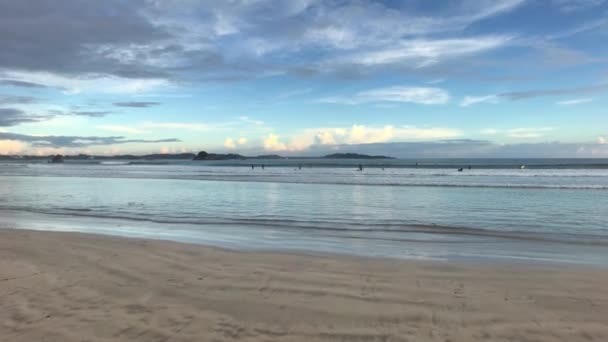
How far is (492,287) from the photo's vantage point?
19.9ft

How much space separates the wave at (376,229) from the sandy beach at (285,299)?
296 cm

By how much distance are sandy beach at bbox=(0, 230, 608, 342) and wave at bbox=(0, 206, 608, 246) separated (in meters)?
2.96

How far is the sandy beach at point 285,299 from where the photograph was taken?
4418 millimetres

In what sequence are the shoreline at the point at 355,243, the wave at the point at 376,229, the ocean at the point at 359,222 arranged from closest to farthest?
1. the shoreline at the point at 355,243
2. the ocean at the point at 359,222
3. the wave at the point at 376,229

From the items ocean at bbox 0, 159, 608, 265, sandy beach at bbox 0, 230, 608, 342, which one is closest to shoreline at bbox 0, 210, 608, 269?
ocean at bbox 0, 159, 608, 265

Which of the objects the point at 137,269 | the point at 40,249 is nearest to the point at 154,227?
the point at 40,249

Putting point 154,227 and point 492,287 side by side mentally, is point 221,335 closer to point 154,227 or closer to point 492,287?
point 492,287

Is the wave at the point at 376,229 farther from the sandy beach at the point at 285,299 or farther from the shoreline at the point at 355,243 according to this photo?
the sandy beach at the point at 285,299

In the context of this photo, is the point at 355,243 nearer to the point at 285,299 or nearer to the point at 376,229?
the point at 376,229

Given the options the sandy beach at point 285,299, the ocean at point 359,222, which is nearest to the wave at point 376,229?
the ocean at point 359,222

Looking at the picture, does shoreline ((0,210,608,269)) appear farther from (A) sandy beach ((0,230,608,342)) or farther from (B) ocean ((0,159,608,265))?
(A) sandy beach ((0,230,608,342))

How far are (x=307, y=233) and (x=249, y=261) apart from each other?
379cm

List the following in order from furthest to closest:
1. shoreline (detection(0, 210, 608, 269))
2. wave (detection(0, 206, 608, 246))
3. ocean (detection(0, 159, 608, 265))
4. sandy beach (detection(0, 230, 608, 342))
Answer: wave (detection(0, 206, 608, 246))
ocean (detection(0, 159, 608, 265))
shoreline (detection(0, 210, 608, 269))
sandy beach (detection(0, 230, 608, 342))

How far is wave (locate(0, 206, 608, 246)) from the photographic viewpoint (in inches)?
407
